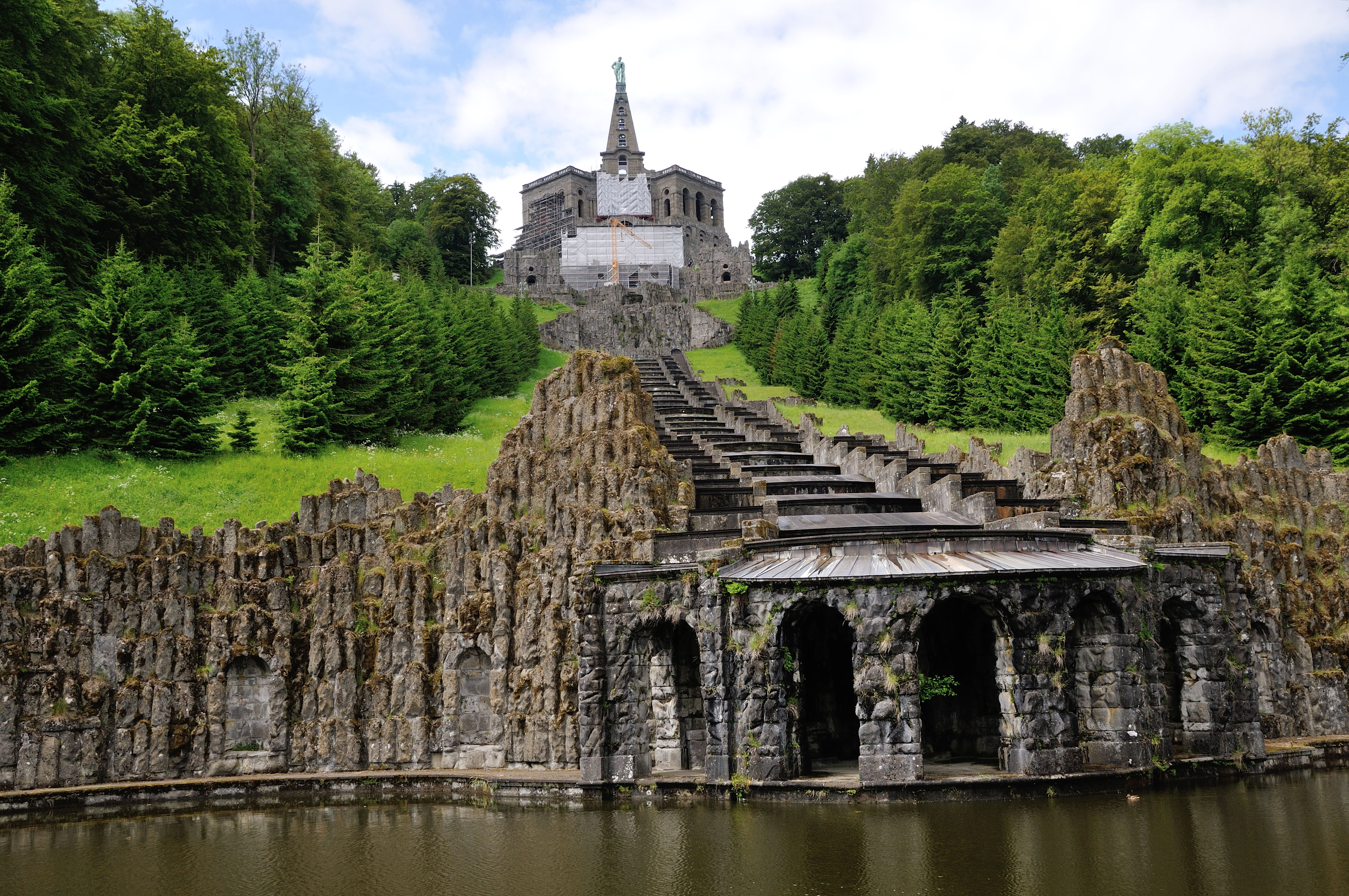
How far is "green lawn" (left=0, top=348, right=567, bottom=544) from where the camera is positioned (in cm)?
3494

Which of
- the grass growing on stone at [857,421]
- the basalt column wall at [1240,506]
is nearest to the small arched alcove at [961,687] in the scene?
the basalt column wall at [1240,506]

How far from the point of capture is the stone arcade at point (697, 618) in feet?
79.8

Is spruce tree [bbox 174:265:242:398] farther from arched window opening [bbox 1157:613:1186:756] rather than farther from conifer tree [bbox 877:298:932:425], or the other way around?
arched window opening [bbox 1157:613:1186:756]

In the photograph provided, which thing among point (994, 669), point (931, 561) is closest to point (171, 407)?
point (931, 561)

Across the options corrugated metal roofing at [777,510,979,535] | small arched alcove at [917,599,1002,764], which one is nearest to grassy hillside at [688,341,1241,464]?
corrugated metal roofing at [777,510,979,535]

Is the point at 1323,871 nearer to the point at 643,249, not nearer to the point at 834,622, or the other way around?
the point at 834,622

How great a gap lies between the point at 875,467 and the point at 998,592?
1720 centimetres

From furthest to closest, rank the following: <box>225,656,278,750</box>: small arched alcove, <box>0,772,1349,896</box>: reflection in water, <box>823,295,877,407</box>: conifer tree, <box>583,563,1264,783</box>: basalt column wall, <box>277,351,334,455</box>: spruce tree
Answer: <box>823,295,877,407</box>: conifer tree, <box>277,351,334,455</box>: spruce tree, <box>225,656,278,750</box>: small arched alcove, <box>583,563,1264,783</box>: basalt column wall, <box>0,772,1349,896</box>: reflection in water

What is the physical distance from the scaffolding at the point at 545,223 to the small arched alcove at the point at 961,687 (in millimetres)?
126728

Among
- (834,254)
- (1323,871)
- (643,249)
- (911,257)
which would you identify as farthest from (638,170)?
(1323,871)

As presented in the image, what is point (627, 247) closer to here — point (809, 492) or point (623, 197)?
point (623, 197)

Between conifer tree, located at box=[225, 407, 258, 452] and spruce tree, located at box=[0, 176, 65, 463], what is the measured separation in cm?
612

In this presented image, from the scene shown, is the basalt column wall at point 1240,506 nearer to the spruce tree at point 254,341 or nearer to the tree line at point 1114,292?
the tree line at point 1114,292

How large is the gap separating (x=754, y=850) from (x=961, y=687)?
11.6m
